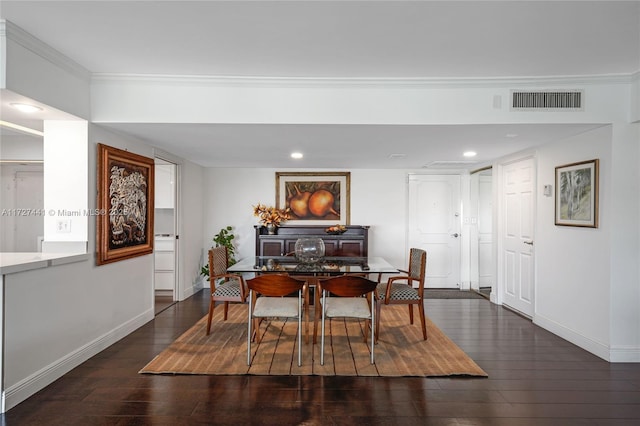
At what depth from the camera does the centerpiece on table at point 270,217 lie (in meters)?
6.17

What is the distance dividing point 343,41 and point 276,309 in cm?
224

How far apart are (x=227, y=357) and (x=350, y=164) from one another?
3.73 metres

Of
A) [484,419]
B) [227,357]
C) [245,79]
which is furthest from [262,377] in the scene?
[245,79]

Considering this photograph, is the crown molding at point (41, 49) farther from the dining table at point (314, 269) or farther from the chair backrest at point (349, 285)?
the chair backrest at point (349, 285)

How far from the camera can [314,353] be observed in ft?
11.7

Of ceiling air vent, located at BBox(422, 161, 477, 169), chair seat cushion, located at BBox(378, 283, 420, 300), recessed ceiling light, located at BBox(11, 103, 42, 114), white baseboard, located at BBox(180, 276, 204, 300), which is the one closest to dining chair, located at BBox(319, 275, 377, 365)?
chair seat cushion, located at BBox(378, 283, 420, 300)

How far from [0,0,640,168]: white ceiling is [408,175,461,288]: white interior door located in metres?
2.84

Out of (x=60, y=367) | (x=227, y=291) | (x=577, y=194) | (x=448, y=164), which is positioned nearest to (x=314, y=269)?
(x=227, y=291)

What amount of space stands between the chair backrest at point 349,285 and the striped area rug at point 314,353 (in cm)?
64

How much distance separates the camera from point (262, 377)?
3.06 meters

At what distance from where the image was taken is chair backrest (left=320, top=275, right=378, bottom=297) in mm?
3215

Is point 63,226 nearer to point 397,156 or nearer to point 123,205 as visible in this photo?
point 123,205

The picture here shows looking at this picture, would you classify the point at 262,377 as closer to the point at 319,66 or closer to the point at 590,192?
the point at 319,66

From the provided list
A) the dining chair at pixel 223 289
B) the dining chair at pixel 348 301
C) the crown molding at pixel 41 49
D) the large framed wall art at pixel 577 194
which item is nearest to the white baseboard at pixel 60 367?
the dining chair at pixel 223 289
